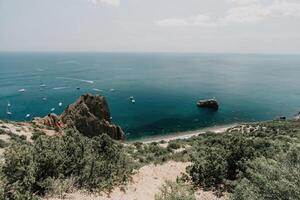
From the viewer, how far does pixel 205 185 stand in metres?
16.8

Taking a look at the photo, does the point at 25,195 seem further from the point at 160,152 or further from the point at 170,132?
the point at 170,132

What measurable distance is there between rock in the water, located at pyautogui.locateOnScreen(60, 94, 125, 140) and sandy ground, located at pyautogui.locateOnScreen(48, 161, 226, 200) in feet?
79.7

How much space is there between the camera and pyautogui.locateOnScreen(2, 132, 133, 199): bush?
1286 centimetres

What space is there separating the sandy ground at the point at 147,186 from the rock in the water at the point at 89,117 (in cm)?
2430

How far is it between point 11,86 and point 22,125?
9518cm

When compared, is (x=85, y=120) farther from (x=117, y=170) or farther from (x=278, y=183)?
(x=278, y=183)

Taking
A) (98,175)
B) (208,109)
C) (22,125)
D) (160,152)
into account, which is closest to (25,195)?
(98,175)

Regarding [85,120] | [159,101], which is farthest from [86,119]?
[159,101]

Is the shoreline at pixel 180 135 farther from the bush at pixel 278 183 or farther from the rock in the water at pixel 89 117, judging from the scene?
the bush at pixel 278 183

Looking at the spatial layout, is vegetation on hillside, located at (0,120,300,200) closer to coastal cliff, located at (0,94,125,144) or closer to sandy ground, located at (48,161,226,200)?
sandy ground, located at (48,161,226,200)

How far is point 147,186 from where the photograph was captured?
16594 mm

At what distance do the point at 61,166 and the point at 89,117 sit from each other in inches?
1155

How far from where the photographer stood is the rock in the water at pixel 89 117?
Answer: 43469 mm

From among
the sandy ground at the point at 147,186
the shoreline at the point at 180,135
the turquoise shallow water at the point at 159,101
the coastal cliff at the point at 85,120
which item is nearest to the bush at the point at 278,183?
the sandy ground at the point at 147,186
